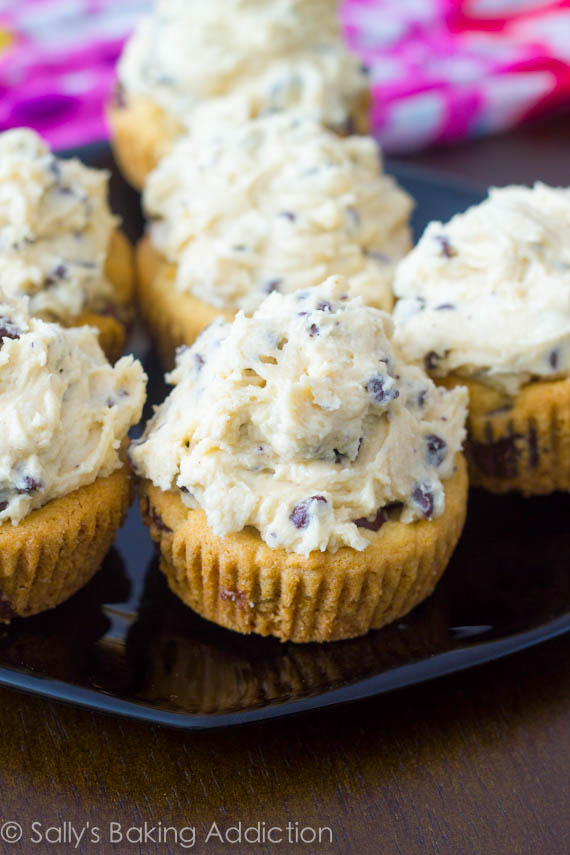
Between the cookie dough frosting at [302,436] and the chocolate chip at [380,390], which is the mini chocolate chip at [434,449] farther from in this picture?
the chocolate chip at [380,390]

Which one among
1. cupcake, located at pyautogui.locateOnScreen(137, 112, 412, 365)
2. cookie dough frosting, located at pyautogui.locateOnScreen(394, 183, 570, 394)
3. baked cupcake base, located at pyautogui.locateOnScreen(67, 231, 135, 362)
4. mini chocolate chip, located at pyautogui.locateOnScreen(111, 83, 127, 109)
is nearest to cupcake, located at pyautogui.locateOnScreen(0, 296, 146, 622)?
baked cupcake base, located at pyautogui.locateOnScreen(67, 231, 135, 362)

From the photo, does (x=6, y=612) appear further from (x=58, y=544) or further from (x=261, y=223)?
(x=261, y=223)

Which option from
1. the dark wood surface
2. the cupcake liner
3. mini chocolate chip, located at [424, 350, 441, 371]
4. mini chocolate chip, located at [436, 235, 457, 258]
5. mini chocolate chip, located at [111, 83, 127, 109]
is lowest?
the dark wood surface

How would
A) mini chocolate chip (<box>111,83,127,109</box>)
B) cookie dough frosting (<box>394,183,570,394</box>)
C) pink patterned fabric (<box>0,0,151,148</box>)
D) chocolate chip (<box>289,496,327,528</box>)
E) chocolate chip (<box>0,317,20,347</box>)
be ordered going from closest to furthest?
chocolate chip (<box>289,496,327,528</box>) → chocolate chip (<box>0,317,20,347</box>) → cookie dough frosting (<box>394,183,570,394</box>) → mini chocolate chip (<box>111,83,127,109</box>) → pink patterned fabric (<box>0,0,151,148</box>)

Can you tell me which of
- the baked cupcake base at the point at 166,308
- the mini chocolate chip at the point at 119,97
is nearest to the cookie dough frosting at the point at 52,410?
the baked cupcake base at the point at 166,308

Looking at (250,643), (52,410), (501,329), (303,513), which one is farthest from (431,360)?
(52,410)

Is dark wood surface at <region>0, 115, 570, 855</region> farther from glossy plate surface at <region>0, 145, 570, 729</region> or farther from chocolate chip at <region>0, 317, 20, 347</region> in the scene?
chocolate chip at <region>0, 317, 20, 347</region>
